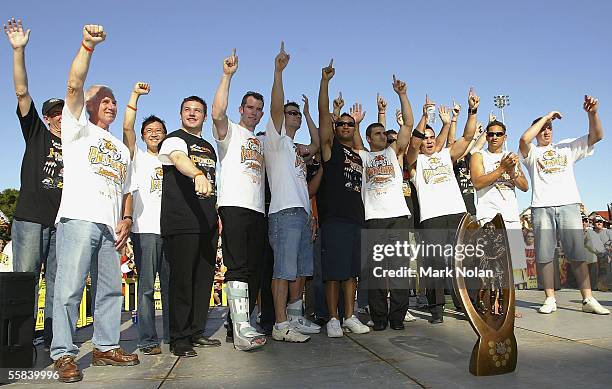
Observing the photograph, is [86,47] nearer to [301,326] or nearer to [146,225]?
[146,225]

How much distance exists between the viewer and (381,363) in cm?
316

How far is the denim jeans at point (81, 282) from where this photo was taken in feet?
10.3

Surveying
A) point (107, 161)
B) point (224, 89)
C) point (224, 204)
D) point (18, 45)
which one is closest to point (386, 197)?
point (224, 204)

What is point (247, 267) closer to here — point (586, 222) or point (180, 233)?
point (180, 233)

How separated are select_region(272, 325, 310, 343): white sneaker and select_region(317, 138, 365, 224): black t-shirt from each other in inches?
47.5

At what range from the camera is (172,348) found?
152 inches

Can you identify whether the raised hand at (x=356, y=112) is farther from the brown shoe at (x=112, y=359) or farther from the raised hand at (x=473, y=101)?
the brown shoe at (x=112, y=359)

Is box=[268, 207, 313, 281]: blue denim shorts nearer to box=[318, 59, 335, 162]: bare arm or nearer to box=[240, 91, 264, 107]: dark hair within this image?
box=[318, 59, 335, 162]: bare arm

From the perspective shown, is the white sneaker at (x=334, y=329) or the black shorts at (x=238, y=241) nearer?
the black shorts at (x=238, y=241)

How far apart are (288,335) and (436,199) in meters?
2.38

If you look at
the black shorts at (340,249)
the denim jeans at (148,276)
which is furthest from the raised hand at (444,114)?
the denim jeans at (148,276)

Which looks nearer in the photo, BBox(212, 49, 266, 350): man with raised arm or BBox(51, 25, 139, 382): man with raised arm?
BBox(51, 25, 139, 382): man with raised arm

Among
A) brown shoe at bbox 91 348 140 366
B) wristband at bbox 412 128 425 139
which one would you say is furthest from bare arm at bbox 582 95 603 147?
brown shoe at bbox 91 348 140 366

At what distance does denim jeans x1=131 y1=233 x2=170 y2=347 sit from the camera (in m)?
4.06
